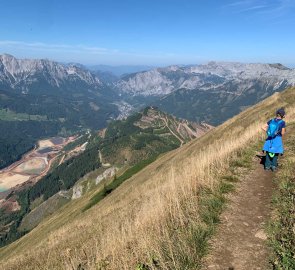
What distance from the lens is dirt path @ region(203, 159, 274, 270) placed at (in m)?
9.11

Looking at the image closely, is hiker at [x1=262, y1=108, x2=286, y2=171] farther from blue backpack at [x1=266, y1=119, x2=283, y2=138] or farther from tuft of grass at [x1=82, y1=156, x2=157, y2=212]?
tuft of grass at [x1=82, y1=156, x2=157, y2=212]

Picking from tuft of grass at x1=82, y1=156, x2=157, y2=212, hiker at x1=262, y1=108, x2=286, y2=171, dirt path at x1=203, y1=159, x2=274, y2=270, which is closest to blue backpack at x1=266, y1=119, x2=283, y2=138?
hiker at x1=262, y1=108, x2=286, y2=171

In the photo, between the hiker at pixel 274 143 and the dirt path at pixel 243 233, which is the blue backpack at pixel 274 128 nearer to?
the hiker at pixel 274 143

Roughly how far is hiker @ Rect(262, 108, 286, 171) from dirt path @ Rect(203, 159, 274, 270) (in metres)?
2.87

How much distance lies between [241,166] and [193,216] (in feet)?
26.4

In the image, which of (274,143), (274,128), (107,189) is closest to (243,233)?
(274,143)

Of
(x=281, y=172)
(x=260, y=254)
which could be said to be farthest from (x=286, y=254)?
(x=281, y=172)

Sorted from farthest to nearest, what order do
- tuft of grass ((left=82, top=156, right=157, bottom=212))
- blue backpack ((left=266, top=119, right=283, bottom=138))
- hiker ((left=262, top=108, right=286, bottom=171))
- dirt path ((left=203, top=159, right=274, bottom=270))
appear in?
tuft of grass ((left=82, top=156, right=157, bottom=212)) < blue backpack ((left=266, top=119, right=283, bottom=138)) < hiker ((left=262, top=108, right=286, bottom=171)) < dirt path ((left=203, top=159, right=274, bottom=270))

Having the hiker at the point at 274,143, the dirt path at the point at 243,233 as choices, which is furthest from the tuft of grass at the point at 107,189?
the dirt path at the point at 243,233

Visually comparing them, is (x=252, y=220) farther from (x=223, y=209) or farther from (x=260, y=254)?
(x=260, y=254)

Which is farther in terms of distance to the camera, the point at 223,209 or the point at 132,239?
the point at 223,209

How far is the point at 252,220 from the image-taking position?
11.7 m

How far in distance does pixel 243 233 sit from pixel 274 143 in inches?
361

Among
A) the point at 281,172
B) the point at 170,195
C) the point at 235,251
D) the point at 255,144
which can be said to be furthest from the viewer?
the point at 255,144
